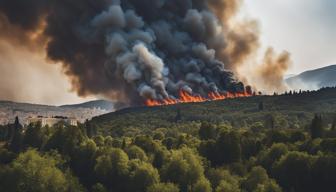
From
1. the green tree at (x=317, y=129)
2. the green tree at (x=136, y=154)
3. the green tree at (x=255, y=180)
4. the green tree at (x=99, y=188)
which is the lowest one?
the green tree at (x=99, y=188)

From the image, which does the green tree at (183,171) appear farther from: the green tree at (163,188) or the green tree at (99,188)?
the green tree at (99,188)

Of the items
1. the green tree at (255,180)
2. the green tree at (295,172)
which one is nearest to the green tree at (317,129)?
the green tree at (295,172)

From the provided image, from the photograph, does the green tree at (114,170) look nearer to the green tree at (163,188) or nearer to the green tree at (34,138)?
the green tree at (163,188)

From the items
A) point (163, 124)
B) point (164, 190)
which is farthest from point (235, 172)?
point (163, 124)

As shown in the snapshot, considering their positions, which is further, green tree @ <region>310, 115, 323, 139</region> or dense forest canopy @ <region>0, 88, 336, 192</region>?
green tree @ <region>310, 115, 323, 139</region>

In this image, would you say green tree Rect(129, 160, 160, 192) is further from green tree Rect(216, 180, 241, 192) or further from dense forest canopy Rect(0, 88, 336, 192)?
green tree Rect(216, 180, 241, 192)

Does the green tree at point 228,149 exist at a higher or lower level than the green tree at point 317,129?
lower

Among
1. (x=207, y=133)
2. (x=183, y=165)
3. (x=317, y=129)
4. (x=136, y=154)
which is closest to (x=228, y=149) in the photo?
(x=183, y=165)

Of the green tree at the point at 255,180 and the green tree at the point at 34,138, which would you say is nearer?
the green tree at the point at 255,180

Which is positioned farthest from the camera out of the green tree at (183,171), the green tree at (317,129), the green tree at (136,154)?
the green tree at (317,129)

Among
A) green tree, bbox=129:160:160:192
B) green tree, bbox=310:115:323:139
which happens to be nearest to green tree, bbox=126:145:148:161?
green tree, bbox=129:160:160:192

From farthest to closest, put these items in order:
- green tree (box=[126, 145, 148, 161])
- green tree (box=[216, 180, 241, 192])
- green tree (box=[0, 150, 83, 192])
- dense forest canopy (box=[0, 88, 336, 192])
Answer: green tree (box=[126, 145, 148, 161])
green tree (box=[0, 150, 83, 192])
dense forest canopy (box=[0, 88, 336, 192])
green tree (box=[216, 180, 241, 192])

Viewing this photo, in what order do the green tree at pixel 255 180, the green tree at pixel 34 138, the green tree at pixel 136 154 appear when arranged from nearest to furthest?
the green tree at pixel 255 180 < the green tree at pixel 136 154 < the green tree at pixel 34 138

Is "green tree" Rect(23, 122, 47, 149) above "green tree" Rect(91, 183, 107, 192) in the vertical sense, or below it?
above
